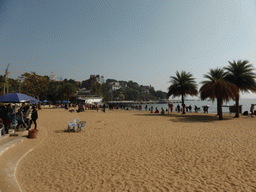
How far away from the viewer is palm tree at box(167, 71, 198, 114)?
2686 centimetres

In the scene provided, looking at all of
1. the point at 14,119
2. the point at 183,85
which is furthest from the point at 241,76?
the point at 14,119

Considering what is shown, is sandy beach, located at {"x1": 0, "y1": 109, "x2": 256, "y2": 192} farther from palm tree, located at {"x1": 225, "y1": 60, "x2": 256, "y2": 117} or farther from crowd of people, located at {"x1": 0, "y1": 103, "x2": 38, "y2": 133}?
palm tree, located at {"x1": 225, "y1": 60, "x2": 256, "y2": 117}

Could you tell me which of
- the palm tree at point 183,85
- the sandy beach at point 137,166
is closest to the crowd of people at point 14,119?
the sandy beach at point 137,166

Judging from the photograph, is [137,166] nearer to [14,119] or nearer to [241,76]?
[14,119]

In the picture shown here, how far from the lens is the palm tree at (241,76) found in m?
20.2

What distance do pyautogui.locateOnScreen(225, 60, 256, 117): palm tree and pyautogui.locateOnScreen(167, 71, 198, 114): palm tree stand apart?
6061 millimetres

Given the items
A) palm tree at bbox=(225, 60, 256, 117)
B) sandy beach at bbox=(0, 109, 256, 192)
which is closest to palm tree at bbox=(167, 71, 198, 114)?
palm tree at bbox=(225, 60, 256, 117)

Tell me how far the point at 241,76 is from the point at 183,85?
28.3 feet

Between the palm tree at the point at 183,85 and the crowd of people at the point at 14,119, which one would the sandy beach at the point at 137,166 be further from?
the palm tree at the point at 183,85

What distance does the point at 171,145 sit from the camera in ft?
26.6

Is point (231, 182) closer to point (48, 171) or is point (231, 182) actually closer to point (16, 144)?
point (48, 171)

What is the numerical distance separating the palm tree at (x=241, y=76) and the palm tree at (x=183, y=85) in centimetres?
606

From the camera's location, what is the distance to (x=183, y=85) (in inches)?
1070

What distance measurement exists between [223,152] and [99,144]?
6.11 metres
